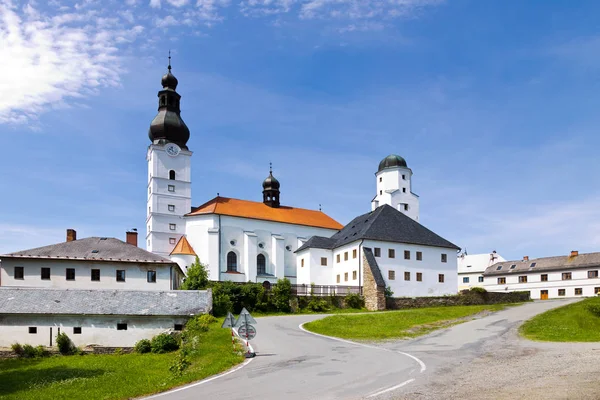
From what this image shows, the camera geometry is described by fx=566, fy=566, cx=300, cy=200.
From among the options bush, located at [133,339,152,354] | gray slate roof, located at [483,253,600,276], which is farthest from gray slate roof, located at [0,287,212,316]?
gray slate roof, located at [483,253,600,276]

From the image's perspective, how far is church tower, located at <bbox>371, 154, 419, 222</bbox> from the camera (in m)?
81.8

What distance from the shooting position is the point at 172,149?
7131 cm

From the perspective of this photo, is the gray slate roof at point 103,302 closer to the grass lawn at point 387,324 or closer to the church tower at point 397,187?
the grass lawn at point 387,324

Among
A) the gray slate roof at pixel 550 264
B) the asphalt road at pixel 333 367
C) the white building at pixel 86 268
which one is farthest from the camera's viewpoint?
the gray slate roof at pixel 550 264

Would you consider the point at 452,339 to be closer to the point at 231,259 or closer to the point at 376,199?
the point at 231,259

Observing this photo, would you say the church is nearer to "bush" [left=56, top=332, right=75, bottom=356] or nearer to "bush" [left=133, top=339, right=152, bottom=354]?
"bush" [left=133, top=339, right=152, bottom=354]

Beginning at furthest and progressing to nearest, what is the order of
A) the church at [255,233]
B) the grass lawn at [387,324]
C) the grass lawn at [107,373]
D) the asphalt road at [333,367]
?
the church at [255,233] < the grass lawn at [387,324] < the grass lawn at [107,373] < the asphalt road at [333,367]

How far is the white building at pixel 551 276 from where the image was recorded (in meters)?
67.9

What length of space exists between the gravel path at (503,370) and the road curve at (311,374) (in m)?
0.95

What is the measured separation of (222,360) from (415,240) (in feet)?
131

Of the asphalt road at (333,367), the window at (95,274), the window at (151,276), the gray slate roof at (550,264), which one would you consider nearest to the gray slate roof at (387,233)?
the gray slate roof at (550,264)

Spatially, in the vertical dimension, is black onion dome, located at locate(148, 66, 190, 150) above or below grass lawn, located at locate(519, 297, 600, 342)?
above

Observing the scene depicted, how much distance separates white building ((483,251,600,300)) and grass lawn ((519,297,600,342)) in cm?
3157

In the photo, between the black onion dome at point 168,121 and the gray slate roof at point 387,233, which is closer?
the gray slate roof at point 387,233
